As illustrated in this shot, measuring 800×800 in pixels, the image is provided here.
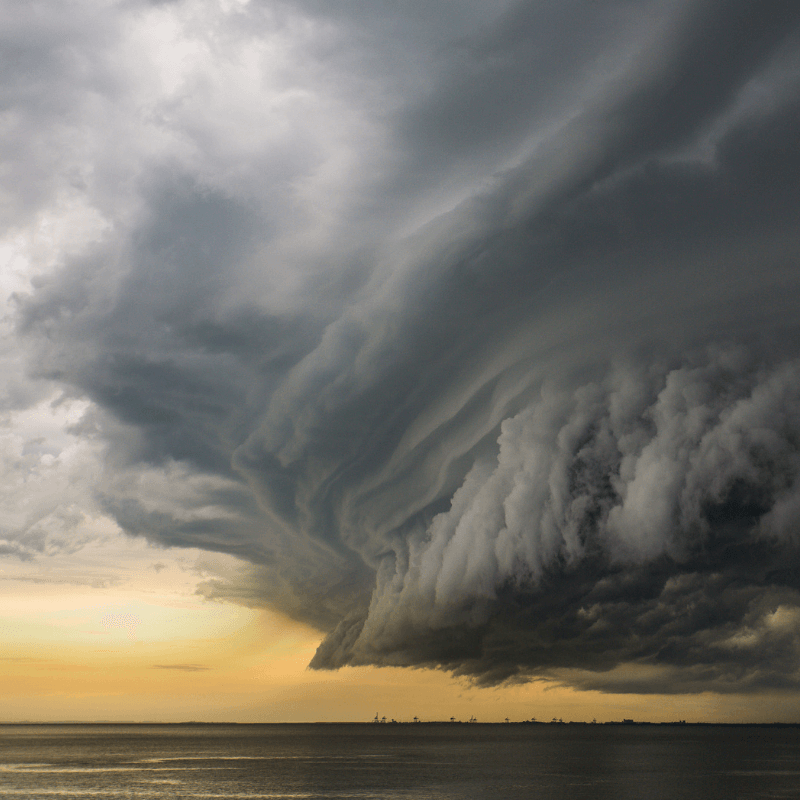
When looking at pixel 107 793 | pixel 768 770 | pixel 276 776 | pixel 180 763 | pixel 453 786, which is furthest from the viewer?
pixel 180 763

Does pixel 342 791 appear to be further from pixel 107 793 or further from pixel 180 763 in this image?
pixel 180 763

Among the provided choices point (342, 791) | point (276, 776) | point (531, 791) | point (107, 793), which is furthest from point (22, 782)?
point (531, 791)

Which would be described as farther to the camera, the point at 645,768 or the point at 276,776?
the point at 645,768

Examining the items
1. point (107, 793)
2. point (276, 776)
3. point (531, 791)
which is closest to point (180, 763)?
point (276, 776)

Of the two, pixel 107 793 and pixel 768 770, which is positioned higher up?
pixel 107 793

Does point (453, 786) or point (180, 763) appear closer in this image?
point (453, 786)

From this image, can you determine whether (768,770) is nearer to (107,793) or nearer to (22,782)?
(107,793)

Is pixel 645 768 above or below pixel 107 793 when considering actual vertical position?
below

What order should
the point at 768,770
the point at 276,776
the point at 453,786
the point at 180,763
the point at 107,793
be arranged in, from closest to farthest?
1. the point at 107,793
2. the point at 453,786
3. the point at 276,776
4. the point at 768,770
5. the point at 180,763

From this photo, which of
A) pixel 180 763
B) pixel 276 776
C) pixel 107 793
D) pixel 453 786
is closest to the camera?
pixel 107 793
